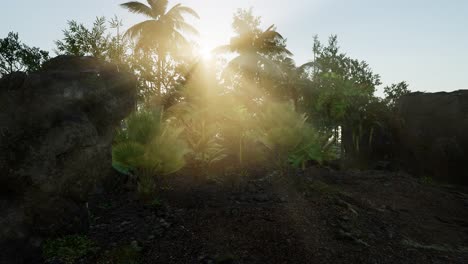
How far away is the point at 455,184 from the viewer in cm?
1578

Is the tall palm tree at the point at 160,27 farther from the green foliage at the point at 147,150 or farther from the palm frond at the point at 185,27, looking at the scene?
the green foliage at the point at 147,150

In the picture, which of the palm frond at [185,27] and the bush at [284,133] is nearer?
the bush at [284,133]

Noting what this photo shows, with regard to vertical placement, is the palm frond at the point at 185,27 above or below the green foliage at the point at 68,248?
above

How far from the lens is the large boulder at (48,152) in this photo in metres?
5.18

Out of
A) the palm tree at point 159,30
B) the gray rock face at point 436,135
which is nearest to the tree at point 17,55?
the palm tree at point 159,30

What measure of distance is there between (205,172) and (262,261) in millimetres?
4806

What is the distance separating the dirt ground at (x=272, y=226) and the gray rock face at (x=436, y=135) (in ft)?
24.6

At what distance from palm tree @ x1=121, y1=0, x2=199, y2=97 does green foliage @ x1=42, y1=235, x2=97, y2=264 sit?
59.7ft

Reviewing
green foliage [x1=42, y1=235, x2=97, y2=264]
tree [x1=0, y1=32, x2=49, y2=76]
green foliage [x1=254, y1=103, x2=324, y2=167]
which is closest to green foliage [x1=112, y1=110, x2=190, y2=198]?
green foliage [x1=42, y1=235, x2=97, y2=264]

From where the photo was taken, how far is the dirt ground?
5.49m

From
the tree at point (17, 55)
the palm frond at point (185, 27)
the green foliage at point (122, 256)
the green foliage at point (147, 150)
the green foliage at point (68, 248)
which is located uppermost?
the palm frond at point (185, 27)

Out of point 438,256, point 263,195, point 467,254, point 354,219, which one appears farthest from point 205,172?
point 467,254

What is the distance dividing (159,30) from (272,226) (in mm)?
20666

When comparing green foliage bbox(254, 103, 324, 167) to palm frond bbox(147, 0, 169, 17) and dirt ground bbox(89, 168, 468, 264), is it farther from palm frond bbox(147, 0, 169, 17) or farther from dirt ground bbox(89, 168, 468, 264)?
palm frond bbox(147, 0, 169, 17)
